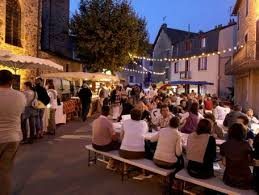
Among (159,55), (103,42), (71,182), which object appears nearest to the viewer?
(71,182)

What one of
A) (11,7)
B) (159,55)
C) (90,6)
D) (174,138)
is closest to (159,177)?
(174,138)

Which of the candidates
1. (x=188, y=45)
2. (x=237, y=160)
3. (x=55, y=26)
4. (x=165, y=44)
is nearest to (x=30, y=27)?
(x=55, y=26)

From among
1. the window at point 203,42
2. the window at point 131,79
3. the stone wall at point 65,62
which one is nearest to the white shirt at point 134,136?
the stone wall at point 65,62

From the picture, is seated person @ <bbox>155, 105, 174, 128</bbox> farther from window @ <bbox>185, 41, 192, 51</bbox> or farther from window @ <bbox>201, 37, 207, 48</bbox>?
window @ <bbox>185, 41, 192, 51</bbox>

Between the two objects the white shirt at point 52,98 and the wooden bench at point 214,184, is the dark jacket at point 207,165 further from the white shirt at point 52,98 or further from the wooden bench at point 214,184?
the white shirt at point 52,98

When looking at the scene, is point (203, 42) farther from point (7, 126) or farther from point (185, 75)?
point (7, 126)

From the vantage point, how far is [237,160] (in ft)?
17.2

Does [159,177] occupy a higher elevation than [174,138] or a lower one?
lower

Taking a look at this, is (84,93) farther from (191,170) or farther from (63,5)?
(63,5)

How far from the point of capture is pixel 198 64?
132 feet

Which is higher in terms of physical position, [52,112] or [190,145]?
[52,112]

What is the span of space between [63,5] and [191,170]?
2707cm

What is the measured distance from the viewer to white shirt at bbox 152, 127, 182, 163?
6.18 m

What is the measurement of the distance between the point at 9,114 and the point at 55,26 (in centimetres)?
2567
